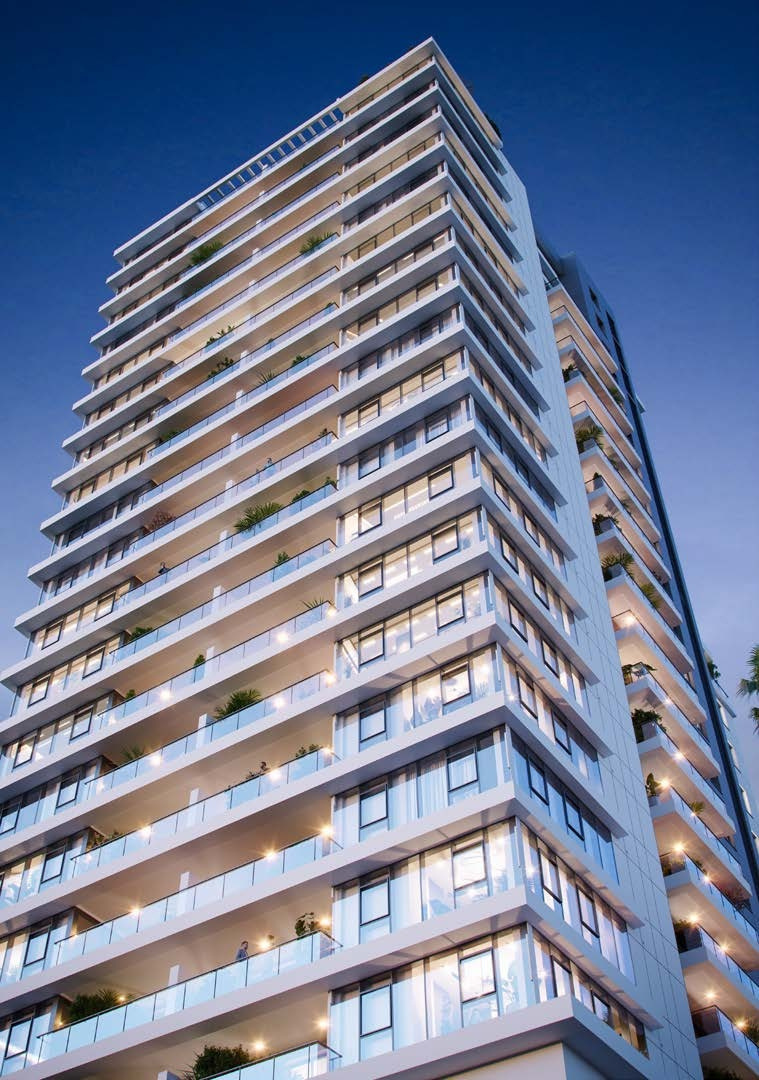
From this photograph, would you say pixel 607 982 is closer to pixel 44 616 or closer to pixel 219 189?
pixel 44 616

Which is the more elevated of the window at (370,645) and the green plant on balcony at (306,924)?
the window at (370,645)

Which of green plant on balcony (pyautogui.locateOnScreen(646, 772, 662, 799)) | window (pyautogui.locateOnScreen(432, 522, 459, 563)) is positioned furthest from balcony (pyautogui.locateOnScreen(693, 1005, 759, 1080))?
window (pyautogui.locateOnScreen(432, 522, 459, 563))

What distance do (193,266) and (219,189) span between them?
7635 millimetres

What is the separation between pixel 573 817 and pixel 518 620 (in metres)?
5.74

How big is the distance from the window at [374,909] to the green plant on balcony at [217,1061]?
162 inches

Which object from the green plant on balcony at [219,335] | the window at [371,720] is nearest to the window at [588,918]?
the window at [371,720]

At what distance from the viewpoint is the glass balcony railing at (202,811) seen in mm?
32094

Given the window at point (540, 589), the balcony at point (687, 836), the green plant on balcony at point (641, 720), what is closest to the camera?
the window at point (540, 589)

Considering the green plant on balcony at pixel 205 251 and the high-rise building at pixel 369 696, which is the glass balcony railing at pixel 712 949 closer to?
the high-rise building at pixel 369 696

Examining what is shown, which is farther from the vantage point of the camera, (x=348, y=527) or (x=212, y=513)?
(x=212, y=513)

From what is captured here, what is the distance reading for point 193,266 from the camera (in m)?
58.4

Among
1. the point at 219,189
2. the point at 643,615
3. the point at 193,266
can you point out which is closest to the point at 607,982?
the point at 643,615

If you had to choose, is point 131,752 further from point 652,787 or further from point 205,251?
point 205,251

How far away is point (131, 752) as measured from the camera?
39531 millimetres
